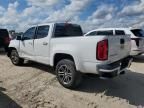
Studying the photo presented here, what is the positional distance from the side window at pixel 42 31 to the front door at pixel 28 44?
1.16 ft

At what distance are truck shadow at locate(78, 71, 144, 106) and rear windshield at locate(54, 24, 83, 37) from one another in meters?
1.65

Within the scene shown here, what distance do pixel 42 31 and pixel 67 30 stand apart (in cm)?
89

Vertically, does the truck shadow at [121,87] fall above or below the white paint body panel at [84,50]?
below

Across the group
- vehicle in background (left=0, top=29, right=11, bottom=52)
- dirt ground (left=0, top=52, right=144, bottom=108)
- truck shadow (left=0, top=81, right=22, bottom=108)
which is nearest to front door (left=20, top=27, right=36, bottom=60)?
dirt ground (left=0, top=52, right=144, bottom=108)

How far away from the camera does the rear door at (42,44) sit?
24.2ft

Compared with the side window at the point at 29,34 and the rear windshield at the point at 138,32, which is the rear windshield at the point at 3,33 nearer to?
the side window at the point at 29,34

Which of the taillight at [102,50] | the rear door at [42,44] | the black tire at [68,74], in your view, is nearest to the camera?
the taillight at [102,50]

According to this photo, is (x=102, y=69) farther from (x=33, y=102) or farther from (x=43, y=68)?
(x=43, y=68)

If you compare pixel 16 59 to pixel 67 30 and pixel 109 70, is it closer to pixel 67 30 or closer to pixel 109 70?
pixel 67 30

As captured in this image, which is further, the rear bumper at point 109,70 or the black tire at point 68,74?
the black tire at point 68,74

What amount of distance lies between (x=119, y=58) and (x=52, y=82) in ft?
7.82

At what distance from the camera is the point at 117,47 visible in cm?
Answer: 596

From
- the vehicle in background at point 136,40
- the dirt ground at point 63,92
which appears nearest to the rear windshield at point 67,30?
the dirt ground at point 63,92

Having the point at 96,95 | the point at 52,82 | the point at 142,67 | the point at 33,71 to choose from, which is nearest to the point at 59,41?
the point at 52,82
